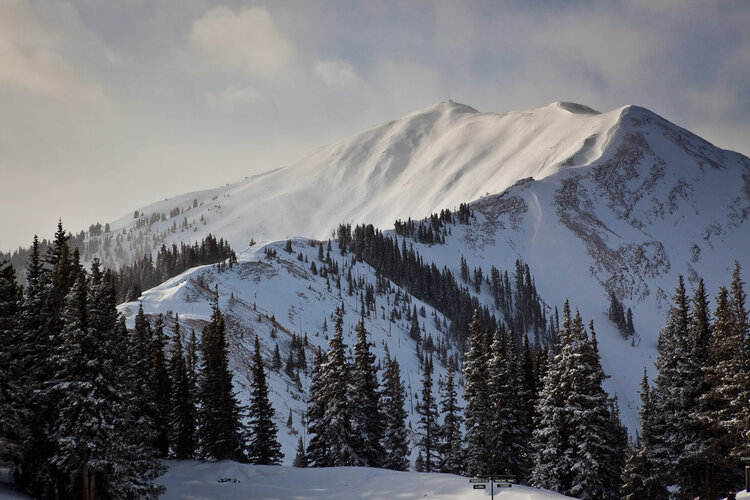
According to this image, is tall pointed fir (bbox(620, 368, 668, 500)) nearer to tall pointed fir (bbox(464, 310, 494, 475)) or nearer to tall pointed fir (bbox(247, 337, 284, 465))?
tall pointed fir (bbox(464, 310, 494, 475))

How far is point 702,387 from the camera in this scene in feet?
133

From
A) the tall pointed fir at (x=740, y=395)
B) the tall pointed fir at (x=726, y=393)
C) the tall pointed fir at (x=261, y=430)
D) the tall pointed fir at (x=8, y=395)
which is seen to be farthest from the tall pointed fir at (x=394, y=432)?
the tall pointed fir at (x=8, y=395)

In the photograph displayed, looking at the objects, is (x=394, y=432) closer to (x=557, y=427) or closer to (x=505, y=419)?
(x=505, y=419)

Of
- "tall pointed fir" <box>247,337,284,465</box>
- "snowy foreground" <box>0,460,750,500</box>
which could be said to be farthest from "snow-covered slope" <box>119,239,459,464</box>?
"snowy foreground" <box>0,460,750,500</box>

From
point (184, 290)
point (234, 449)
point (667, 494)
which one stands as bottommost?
point (667, 494)

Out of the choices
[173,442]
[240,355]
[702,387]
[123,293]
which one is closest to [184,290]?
[240,355]

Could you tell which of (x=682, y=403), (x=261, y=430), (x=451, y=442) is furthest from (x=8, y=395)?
(x=682, y=403)

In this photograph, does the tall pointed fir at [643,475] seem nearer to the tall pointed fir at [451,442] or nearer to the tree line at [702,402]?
the tree line at [702,402]

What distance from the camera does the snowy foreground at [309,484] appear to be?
39.0 m

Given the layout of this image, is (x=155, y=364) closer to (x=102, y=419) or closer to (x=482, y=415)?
(x=102, y=419)

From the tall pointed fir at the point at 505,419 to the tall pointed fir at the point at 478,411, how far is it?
0.61 metres

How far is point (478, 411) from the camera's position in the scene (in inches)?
1912

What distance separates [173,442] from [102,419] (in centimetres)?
2240

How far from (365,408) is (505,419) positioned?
11.7 metres
